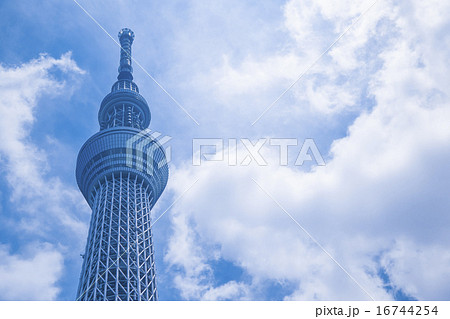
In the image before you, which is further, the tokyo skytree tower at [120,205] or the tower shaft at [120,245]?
the tokyo skytree tower at [120,205]

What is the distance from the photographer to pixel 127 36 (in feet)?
447

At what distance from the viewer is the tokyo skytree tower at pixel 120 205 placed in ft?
265

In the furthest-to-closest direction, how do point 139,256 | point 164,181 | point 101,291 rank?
point 164,181, point 139,256, point 101,291

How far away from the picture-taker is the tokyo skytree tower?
265ft

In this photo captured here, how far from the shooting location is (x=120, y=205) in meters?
Answer: 94.5

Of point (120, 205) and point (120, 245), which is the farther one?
point (120, 205)

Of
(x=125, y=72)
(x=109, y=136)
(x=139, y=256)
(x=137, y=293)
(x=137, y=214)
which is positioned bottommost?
(x=137, y=293)

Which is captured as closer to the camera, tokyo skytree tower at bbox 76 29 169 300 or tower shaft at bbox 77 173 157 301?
tower shaft at bbox 77 173 157 301

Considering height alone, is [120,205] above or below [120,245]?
above
